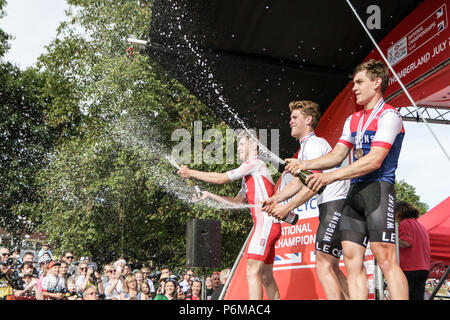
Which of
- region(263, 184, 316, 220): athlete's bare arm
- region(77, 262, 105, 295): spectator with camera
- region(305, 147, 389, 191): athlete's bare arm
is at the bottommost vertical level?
region(77, 262, 105, 295): spectator with camera

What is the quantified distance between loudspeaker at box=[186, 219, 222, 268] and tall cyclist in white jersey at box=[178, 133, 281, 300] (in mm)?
1578

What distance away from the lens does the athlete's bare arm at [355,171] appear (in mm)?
3363

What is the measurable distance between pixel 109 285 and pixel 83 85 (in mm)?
12852

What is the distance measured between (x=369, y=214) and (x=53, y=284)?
6688 mm

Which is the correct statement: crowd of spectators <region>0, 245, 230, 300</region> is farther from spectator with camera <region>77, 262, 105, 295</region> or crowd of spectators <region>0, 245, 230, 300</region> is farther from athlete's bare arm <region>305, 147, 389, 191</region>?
athlete's bare arm <region>305, 147, 389, 191</region>

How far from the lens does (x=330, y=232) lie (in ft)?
13.7

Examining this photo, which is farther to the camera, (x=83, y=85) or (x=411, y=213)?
(x=83, y=85)

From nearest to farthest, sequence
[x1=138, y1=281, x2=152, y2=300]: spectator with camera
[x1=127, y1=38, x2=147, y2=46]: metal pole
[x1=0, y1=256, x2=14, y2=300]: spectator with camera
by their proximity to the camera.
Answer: [x1=127, y1=38, x2=147, y2=46]: metal pole < [x1=0, y1=256, x2=14, y2=300]: spectator with camera < [x1=138, y1=281, x2=152, y2=300]: spectator with camera

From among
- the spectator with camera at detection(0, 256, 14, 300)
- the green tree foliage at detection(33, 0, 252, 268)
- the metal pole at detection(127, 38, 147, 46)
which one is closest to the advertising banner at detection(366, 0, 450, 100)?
the metal pole at detection(127, 38, 147, 46)

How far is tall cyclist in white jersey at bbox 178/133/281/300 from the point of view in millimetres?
4652

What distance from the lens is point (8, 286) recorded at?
24.6ft
